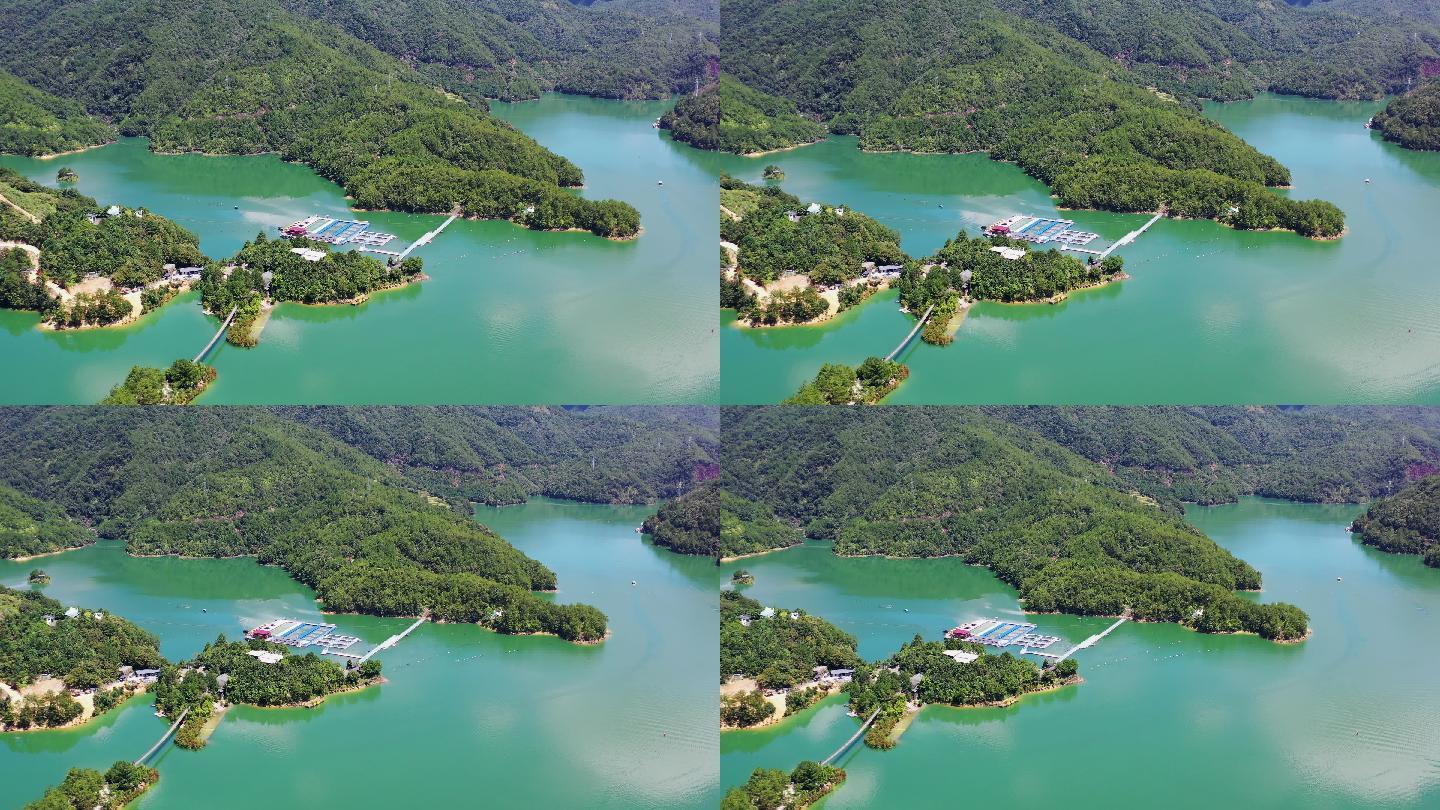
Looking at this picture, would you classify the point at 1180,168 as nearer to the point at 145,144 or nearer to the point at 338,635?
the point at 338,635

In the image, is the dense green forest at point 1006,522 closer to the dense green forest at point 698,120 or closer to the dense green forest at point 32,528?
the dense green forest at point 698,120

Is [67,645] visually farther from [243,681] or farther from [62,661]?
[243,681]

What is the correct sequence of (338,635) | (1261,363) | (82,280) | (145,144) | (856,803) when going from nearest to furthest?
(856,803) < (1261,363) < (82,280) < (338,635) < (145,144)

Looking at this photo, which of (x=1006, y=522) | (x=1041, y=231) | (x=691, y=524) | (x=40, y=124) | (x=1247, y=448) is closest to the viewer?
(x=1041, y=231)

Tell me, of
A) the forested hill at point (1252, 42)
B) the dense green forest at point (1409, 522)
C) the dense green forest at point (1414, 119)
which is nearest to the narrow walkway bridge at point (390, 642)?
the forested hill at point (1252, 42)

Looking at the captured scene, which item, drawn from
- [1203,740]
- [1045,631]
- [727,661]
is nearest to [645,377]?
[727,661]

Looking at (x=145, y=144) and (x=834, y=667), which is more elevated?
(x=145, y=144)

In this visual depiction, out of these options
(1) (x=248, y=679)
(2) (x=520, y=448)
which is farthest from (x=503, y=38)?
(1) (x=248, y=679)
